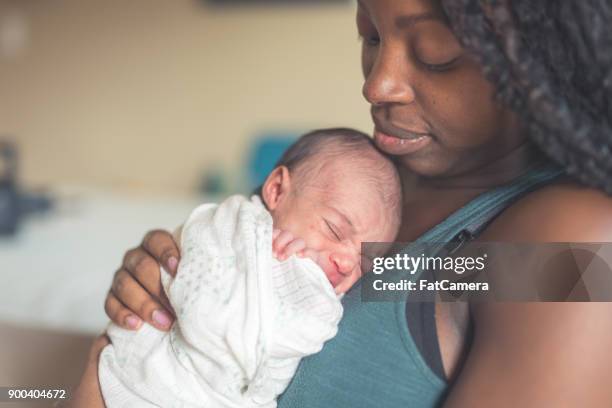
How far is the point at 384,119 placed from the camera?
0.67 meters

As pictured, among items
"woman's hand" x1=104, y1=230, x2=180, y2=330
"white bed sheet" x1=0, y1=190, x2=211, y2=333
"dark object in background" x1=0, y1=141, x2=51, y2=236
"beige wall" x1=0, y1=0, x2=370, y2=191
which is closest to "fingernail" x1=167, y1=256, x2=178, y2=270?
"woman's hand" x1=104, y1=230, x2=180, y2=330

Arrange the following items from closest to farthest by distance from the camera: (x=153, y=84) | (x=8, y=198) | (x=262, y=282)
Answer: (x=262, y=282) < (x=8, y=198) < (x=153, y=84)

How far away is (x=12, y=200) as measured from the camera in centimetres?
227

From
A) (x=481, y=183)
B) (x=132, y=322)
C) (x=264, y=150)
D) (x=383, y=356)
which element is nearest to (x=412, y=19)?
(x=481, y=183)

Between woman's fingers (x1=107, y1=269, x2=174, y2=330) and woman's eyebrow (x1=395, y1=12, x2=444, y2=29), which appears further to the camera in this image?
woman's fingers (x1=107, y1=269, x2=174, y2=330)

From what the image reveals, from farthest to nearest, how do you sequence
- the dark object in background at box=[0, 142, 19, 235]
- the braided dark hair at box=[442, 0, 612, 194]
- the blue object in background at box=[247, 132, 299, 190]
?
the blue object in background at box=[247, 132, 299, 190]
the dark object in background at box=[0, 142, 19, 235]
the braided dark hair at box=[442, 0, 612, 194]

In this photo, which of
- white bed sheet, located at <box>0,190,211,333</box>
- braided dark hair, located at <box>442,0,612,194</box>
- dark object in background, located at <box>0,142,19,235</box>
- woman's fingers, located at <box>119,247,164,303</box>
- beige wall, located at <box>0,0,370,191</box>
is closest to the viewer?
braided dark hair, located at <box>442,0,612,194</box>

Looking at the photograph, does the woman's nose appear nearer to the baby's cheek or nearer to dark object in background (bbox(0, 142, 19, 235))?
the baby's cheek

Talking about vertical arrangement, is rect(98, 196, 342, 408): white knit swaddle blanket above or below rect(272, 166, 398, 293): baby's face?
below

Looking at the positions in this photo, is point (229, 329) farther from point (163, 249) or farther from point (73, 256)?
point (73, 256)

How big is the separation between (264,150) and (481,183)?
2644mm

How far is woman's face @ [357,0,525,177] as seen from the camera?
23.3 inches

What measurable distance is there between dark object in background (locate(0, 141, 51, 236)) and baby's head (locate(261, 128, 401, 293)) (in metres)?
1.68

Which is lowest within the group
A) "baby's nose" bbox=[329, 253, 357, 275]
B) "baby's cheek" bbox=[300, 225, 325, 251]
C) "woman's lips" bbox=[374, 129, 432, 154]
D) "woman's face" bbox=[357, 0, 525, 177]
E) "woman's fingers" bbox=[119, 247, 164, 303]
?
"woman's fingers" bbox=[119, 247, 164, 303]
